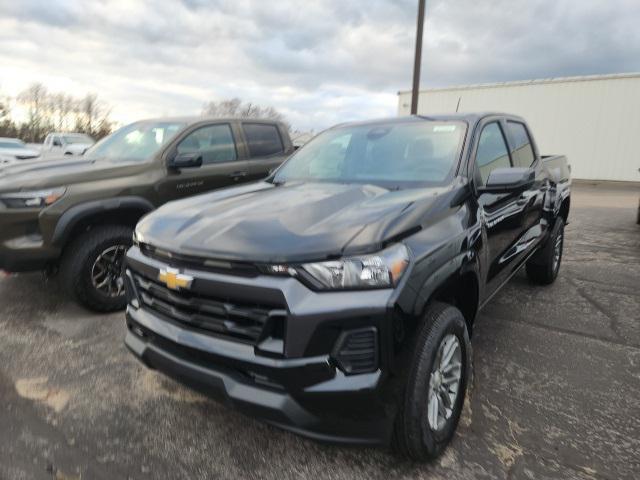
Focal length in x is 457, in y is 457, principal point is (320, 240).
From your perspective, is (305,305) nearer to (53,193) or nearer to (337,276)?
(337,276)

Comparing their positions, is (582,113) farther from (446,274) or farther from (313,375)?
(313,375)

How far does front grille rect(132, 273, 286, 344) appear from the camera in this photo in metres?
1.84

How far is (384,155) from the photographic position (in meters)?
3.18

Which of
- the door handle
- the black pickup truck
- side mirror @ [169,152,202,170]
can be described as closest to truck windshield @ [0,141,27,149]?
the door handle

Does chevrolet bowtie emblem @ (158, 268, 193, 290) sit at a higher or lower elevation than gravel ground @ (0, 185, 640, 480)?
higher

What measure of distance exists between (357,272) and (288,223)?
1.44 feet

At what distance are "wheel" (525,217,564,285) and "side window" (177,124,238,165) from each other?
11.3 ft

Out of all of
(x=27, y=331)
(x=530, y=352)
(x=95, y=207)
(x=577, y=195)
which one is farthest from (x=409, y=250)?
(x=577, y=195)

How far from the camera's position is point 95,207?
12.7 ft

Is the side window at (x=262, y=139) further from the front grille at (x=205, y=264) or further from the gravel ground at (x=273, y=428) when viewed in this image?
the front grille at (x=205, y=264)

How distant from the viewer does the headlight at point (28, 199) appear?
363 cm

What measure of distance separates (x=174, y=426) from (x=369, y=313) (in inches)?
57.0

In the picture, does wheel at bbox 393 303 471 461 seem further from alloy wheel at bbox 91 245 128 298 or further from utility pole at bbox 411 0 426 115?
utility pole at bbox 411 0 426 115

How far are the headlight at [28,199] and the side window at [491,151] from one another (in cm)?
330
